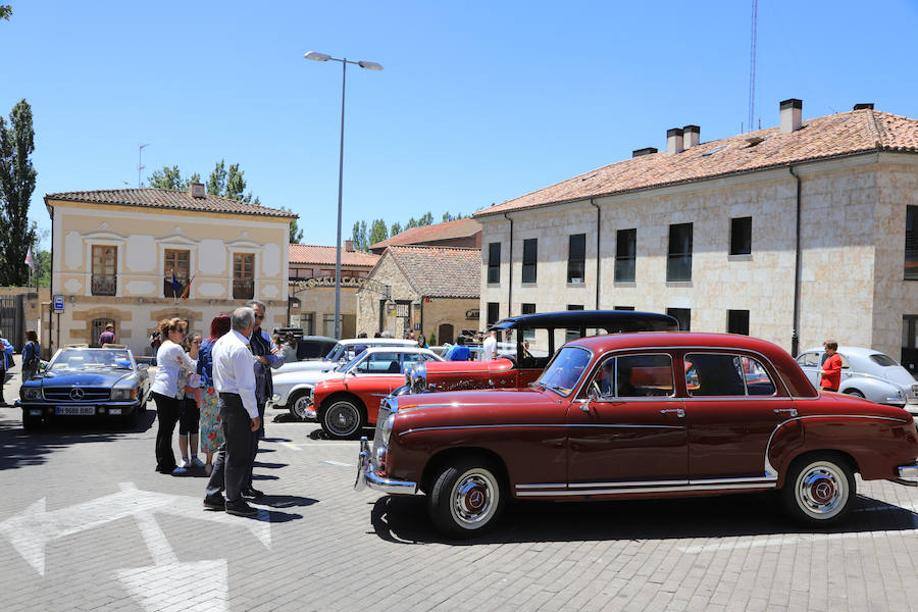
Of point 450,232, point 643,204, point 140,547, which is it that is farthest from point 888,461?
point 450,232

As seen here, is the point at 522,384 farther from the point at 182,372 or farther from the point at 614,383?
the point at 182,372

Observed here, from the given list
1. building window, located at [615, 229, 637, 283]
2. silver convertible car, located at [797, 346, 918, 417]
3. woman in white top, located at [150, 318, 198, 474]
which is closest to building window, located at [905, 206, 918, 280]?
silver convertible car, located at [797, 346, 918, 417]

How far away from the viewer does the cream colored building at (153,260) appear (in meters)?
31.8

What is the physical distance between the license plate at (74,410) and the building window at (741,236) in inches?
746

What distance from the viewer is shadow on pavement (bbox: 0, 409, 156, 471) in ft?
31.4

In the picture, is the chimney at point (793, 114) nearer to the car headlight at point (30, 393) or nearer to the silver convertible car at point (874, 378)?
the silver convertible car at point (874, 378)

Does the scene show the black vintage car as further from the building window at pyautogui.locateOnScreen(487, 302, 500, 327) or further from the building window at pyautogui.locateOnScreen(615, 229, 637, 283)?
the building window at pyautogui.locateOnScreen(487, 302, 500, 327)

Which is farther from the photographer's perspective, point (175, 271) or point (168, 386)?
point (175, 271)

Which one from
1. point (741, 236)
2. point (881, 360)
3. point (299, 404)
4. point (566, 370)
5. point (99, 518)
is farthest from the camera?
point (741, 236)

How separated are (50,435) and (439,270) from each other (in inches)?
1186

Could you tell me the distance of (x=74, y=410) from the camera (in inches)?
460

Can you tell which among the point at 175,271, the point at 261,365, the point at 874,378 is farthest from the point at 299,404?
the point at 175,271

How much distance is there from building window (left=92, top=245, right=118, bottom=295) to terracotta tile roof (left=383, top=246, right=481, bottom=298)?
14004 mm

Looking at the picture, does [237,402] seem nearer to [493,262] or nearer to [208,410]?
[208,410]
